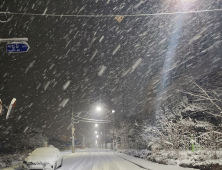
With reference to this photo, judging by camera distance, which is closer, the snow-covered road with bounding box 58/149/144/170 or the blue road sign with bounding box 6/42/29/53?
the blue road sign with bounding box 6/42/29/53

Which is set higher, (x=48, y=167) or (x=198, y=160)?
(x=198, y=160)

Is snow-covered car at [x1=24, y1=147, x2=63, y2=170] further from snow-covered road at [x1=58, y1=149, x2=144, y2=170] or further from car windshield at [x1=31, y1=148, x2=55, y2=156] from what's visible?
snow-covered road at [x1=58, y1=149, x2=144, y2=170]

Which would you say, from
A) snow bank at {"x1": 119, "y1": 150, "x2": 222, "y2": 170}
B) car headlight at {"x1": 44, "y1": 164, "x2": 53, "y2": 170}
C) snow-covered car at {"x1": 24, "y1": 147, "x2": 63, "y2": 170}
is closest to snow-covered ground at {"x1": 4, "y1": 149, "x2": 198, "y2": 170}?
snow bank at {"x1": 119, "y1": 150, "x2": 222, "y2": 170}

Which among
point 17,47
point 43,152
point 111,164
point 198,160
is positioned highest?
point 17,47

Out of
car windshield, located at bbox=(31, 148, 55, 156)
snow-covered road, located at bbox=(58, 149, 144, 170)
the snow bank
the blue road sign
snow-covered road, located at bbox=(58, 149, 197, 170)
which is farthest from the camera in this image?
snow-covered road, located at bbox=(58, 149, 144, 170)

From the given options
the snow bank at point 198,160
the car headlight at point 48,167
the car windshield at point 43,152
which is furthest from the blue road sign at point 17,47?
the snow bank at point 198,160

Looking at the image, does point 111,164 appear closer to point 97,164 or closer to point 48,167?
point 97,164

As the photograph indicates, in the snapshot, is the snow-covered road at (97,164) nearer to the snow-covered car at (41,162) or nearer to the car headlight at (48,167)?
the snow-covered car at (41,162)

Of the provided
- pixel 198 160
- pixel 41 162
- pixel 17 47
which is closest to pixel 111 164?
pixel 41 162

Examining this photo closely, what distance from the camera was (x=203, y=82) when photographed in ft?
78.1

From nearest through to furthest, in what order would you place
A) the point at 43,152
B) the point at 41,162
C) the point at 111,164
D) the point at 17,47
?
the point at 17,47, the point at 41,162, the point at 43,152, the point at 111,164

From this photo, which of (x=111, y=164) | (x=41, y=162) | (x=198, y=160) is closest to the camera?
(x=198, y=160)

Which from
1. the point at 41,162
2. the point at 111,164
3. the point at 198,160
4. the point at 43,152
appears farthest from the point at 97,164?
the point at 198,160

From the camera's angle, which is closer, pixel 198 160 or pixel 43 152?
pixel 198 160
